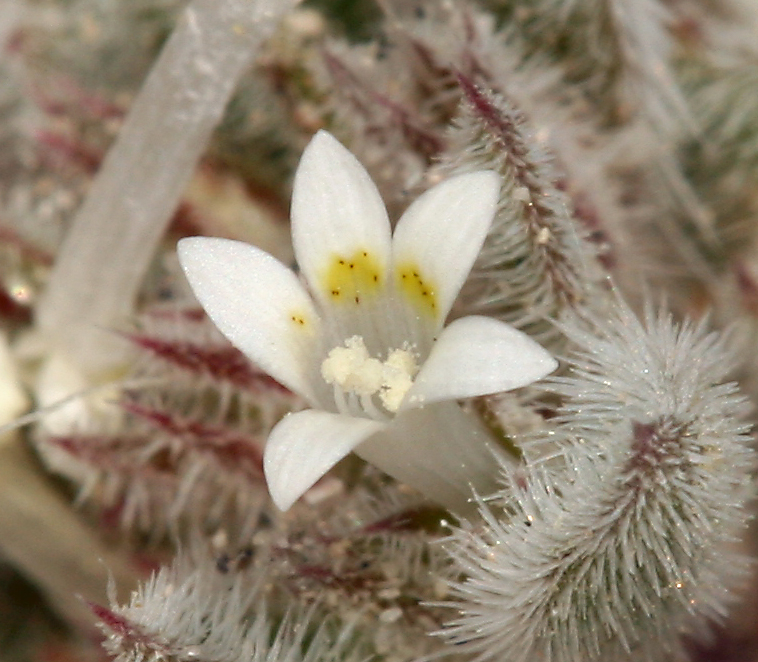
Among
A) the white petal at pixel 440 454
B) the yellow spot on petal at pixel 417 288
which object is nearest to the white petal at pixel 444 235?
the yellow spot on petal at pixel 417 288

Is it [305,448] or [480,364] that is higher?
[480,364]

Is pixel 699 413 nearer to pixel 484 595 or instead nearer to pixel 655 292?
pixel 484 595

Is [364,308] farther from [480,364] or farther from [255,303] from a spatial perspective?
[480,364]

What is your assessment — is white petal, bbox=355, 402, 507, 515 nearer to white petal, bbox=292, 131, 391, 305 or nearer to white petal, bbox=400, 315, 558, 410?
white petal, bbox=400, 315, 558, 410

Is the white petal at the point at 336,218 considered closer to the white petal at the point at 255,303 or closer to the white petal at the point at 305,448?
the white petal at the point at 255,303

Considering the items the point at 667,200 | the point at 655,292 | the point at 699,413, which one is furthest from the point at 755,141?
the point at 699,413

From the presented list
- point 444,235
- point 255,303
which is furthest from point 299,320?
point 444,235

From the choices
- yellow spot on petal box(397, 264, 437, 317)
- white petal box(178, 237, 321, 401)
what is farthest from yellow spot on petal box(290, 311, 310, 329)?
yellow spot on petal box(397, 264, 437, 317)
